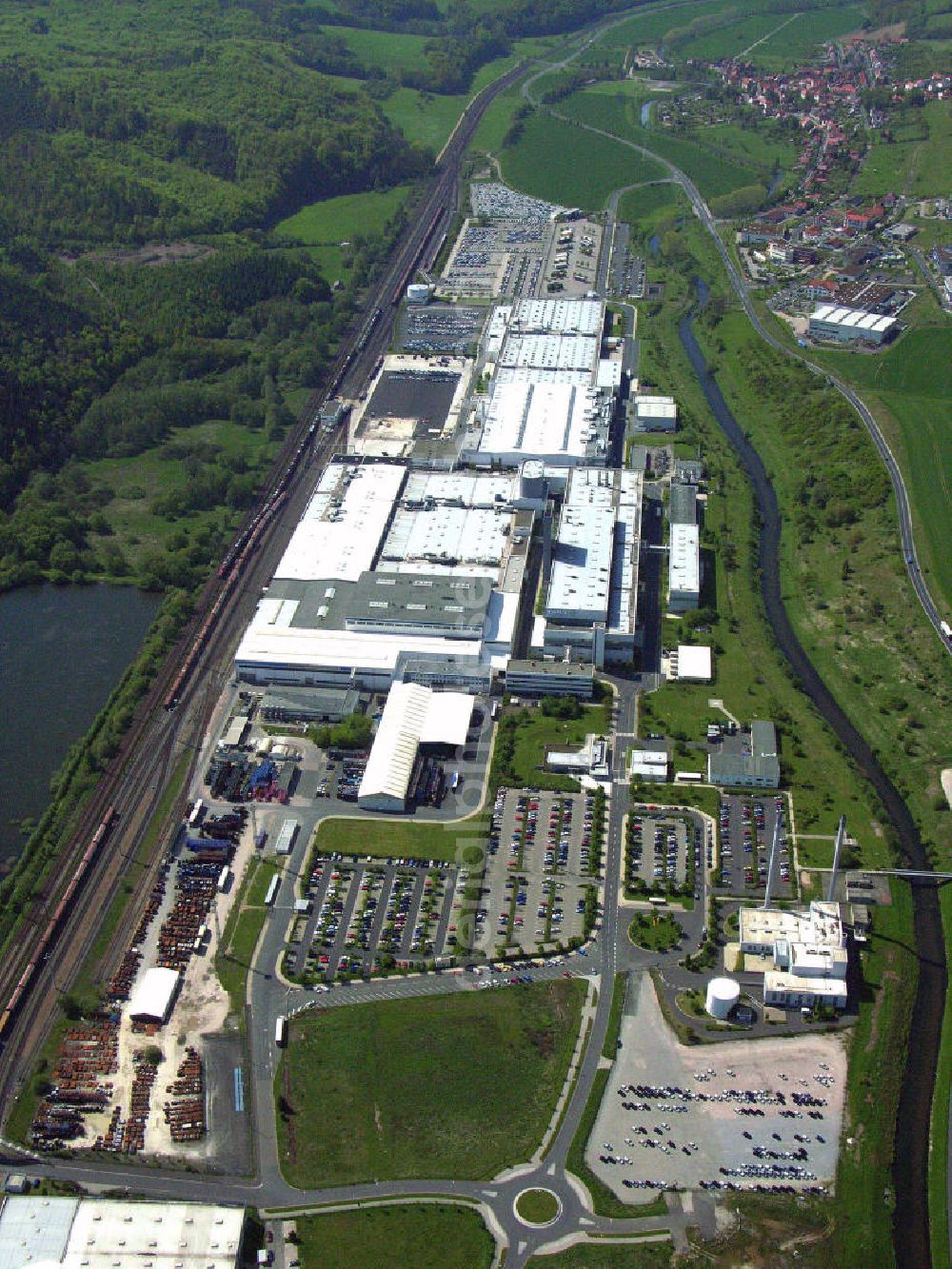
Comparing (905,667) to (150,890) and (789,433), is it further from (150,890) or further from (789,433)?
(150,890)

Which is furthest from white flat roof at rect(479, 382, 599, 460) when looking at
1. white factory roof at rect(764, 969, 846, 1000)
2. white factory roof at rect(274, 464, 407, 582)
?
white factory roof at rect(764, 969, 846, 1000)

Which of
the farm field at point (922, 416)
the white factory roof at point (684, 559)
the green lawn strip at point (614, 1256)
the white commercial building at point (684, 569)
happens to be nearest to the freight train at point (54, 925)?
the green lawn strip at point (614, 1256)

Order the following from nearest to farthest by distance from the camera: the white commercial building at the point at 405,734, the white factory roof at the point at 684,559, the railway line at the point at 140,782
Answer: the railway line at the point at 140,782 → the white commercial building at the point at 405,734 → the white factory roof at the point at 684,559

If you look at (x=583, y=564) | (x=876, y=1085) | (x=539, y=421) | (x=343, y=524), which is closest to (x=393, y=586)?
(x=343, y=524)

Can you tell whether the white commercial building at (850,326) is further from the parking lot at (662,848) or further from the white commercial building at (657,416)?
the parking lot at (662,848)

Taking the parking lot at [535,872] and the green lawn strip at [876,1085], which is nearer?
the green lawn strip at [876,1085]

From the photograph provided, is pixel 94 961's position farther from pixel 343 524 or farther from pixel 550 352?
pixel 550 352
